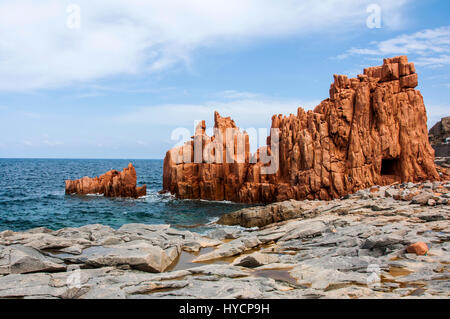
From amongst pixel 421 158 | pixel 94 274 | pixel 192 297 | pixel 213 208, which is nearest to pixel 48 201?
pixel 213 208

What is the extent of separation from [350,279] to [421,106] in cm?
3604

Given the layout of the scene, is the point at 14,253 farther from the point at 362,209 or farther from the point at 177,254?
the point at 362,209

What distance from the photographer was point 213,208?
42.6 metres

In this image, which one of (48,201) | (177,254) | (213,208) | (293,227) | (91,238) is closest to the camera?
(177,254)

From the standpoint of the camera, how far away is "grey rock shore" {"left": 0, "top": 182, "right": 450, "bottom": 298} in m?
10.4

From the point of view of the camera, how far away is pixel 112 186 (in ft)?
181

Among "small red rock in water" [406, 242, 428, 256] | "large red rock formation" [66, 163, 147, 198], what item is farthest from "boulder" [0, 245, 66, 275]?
"large red rock formation" [66, 163, 147, 198]

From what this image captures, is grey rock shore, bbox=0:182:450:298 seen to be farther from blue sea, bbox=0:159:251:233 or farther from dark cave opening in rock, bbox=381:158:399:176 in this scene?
dark cave opening in rock, bbox=381:158:399:176

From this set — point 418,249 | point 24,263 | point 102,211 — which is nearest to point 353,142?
point 418,249

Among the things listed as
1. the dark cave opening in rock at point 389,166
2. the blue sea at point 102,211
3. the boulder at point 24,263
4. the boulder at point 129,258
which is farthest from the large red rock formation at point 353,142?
the boulder at point 24,263

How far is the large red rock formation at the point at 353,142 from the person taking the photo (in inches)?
1545

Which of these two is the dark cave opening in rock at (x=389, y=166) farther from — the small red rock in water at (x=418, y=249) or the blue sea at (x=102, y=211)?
the small red rock in water at (x=418, y=249)

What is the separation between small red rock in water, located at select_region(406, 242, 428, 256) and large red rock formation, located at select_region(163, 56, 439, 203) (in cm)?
2624

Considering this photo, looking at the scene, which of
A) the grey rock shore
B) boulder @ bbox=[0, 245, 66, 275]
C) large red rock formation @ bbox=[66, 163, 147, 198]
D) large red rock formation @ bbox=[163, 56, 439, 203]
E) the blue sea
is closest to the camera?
the grey rock shore
